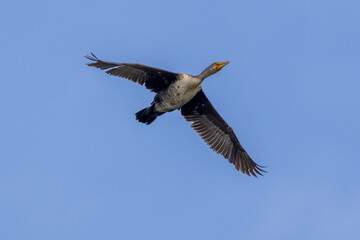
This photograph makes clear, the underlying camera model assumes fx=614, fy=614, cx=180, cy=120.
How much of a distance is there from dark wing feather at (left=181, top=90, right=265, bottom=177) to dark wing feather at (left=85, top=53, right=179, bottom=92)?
1.59m

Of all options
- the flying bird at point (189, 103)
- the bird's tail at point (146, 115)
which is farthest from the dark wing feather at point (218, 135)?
the bird's tail at point (146, 115)

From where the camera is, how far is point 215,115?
1845cm

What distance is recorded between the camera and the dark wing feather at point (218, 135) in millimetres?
18406

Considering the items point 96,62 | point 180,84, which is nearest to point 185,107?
point 180,84

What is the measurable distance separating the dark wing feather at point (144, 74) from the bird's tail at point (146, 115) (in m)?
0.67

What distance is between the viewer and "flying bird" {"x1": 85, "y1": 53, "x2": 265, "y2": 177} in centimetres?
1652

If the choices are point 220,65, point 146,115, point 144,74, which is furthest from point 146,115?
point 220,65

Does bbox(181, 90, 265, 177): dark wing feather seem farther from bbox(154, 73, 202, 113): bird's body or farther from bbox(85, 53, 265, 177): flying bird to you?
bbox(154, 73, 202, 113): bird's body

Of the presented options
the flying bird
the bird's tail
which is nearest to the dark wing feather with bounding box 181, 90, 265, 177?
the flying bird

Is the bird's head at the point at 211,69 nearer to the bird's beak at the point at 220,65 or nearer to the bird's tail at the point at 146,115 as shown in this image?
the bird's beak at the point at 220,65

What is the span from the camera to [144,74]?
1686 cm

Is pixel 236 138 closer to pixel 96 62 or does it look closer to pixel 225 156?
pixel 225 156

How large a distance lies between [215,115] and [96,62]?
4.38 m

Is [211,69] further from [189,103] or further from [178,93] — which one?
[189,103]
